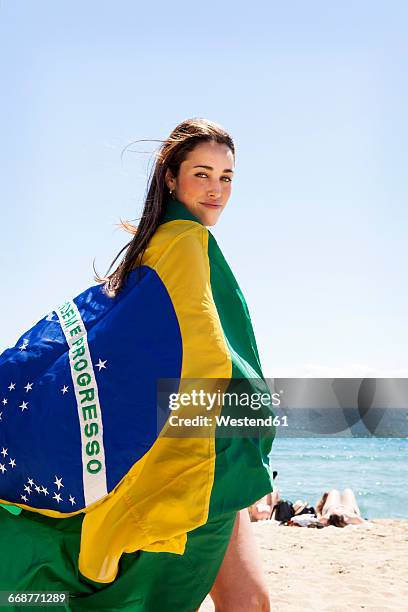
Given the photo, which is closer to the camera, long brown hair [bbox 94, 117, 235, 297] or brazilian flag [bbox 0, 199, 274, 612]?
brazilian flag [bbox 0, 199, 274, 612]

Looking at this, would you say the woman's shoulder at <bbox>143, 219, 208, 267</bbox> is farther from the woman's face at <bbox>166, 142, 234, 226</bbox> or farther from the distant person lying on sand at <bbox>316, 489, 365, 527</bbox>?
the distant person lying on sand at <bbox>316, 489, 365, 527</bbox>

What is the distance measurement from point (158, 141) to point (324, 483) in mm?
23687

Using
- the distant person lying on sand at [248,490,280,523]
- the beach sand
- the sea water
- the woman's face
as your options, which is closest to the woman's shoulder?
the woman's face

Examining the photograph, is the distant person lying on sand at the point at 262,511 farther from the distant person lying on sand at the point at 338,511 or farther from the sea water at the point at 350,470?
the sea water at the point at 350,470

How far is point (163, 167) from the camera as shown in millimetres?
2705

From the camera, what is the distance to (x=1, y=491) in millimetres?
2396

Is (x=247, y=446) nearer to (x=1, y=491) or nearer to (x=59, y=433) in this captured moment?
(x=59, y=433)

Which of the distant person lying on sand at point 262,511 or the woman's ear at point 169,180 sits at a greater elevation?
the woman's ear at point 169,180

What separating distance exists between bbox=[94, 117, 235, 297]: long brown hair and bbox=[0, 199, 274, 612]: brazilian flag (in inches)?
5.8

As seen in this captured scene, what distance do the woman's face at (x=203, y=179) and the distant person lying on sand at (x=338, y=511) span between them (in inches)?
307

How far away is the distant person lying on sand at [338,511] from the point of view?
9.70 meters

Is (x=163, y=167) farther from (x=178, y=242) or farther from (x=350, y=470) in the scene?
(x=350, y=470)

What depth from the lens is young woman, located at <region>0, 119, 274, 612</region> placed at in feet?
7.21

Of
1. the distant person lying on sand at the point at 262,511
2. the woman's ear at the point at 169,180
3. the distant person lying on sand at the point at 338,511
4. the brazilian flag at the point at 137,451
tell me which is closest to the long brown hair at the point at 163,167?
the woman's ear at the point at 169,180
